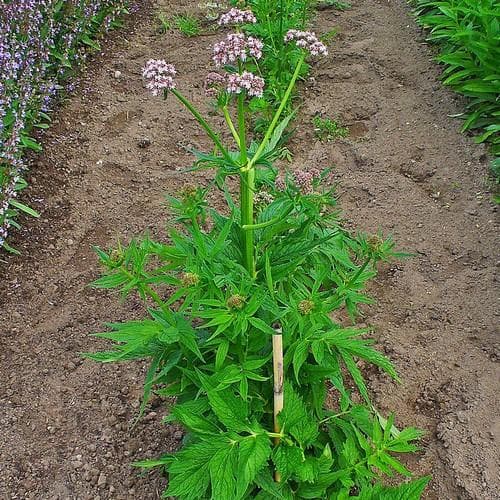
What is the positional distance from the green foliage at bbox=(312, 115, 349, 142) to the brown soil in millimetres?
64

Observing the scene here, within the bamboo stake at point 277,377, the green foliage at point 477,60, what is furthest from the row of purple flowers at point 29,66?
the green foliage at point 477,60

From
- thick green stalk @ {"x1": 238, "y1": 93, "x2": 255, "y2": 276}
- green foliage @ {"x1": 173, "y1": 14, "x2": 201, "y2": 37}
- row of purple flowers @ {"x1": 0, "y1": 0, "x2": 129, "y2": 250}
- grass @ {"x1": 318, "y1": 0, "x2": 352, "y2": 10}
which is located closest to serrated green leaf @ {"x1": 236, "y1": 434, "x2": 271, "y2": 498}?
thick green stalk @ {"x1": 238, "y1": 93, "x2": 255, "y2": 276}

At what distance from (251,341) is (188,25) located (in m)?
4.18

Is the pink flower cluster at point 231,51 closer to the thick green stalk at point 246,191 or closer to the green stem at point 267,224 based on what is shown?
the thick green stalk at point 246,191

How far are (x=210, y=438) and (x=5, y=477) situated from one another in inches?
44.9

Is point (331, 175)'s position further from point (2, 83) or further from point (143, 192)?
point (2, 83)

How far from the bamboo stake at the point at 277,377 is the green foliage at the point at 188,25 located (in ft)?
13.7

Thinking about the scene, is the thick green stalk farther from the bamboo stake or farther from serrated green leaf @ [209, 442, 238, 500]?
serrated green leaf @ [209, 442, 238, 500]

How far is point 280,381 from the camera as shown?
200cm

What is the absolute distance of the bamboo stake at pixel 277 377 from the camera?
1936 mm

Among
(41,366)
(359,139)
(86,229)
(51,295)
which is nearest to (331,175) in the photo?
(359,139)

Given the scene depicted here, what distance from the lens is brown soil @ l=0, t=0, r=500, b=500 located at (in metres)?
2.64

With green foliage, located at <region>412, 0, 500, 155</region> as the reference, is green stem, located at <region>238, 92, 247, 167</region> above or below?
above

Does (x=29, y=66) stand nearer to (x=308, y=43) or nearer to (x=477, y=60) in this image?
(x=308, y=43)
